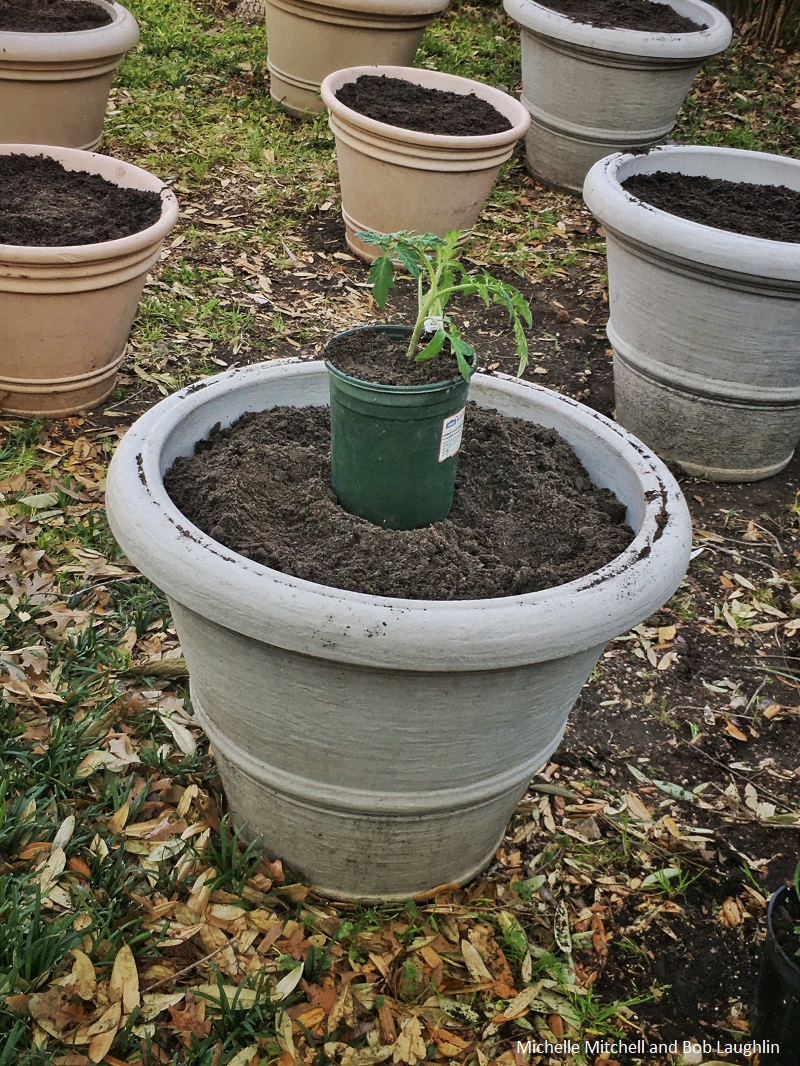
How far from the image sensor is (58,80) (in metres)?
4.20

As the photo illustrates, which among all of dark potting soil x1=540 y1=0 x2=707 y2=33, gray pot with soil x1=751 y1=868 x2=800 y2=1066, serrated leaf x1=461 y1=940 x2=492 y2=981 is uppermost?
dark potting soil x1=540 y1=0 x2=707 y2=33

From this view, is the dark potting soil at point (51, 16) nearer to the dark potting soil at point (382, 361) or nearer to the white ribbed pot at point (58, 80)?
the white ribbed pot at point (58, 80)

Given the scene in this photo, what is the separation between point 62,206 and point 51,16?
6.10 feet

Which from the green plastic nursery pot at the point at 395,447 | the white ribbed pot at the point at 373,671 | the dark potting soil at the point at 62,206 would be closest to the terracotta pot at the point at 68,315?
the dark potting soil at the point at 62,206

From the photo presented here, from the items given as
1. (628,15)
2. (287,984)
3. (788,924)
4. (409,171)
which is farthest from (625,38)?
(287,984)

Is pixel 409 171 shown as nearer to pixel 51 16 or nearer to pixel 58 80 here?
pixel 58 80

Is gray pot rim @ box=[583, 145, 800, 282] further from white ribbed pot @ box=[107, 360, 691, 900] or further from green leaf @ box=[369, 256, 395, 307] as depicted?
green leaf @ box=[369, 256, 395, 307]

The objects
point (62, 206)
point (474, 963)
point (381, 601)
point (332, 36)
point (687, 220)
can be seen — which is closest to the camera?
point (381, 601)

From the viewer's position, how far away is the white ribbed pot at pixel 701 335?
296 cm

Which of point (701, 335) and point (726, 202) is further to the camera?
point (726, 202)

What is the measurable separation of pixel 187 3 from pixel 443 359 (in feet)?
22.1

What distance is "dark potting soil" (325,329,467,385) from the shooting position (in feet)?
5.63

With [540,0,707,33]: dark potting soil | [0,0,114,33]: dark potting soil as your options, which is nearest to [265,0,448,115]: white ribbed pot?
[540,0,707,33]: dark potting soil

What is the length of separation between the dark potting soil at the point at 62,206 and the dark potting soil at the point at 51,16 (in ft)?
3.62
